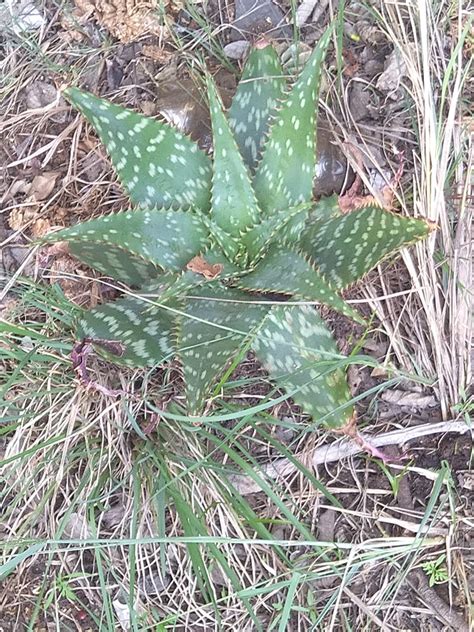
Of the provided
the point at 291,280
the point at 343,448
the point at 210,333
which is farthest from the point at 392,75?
the point at 343,448

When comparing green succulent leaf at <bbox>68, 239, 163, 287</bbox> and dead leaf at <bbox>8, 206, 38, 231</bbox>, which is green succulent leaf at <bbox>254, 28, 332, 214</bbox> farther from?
dead leaf at <bbox>8, 206, 38, 231</bbox>

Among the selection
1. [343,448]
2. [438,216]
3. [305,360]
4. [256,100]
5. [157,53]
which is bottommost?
[343,448]

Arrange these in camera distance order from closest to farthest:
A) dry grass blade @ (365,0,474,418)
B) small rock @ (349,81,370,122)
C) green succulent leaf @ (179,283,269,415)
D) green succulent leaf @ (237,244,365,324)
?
green succulent leaf @ (237,244,365,324)
green succulent leaf @ (179,283,269,415)
dry grass blade @ (365,0,474,418)
small rock @ (349,81,370,122)

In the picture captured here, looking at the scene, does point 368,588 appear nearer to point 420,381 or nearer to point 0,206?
point 420,381

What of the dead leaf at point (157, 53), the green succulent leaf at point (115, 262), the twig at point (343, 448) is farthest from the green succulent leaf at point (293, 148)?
the twig at point (343, 448)

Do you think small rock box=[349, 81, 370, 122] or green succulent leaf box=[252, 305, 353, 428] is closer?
green succulent leaf box=[252, 305, 353, 428]

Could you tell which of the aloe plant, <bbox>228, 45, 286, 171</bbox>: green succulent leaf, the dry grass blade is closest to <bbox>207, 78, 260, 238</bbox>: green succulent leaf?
the aloe plant

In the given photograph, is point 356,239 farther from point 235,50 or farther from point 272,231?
point 235,50
